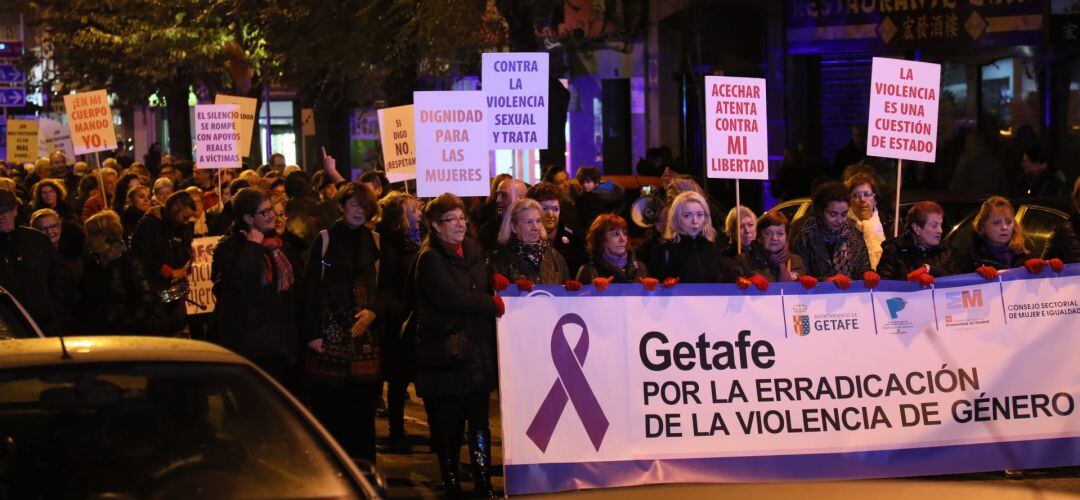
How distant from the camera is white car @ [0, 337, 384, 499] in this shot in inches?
187

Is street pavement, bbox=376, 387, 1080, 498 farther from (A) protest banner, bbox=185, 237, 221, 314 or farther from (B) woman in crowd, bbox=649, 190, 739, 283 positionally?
(A) protest banner, bbox=185, 237, 221, 314

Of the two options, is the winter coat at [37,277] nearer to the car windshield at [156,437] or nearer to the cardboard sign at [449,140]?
the cardboard sign at [449,140]

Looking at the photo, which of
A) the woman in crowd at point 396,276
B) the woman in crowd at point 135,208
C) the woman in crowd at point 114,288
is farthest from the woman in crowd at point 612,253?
the woman in crowd at point 135,208

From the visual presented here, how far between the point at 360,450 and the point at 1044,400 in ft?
12.9

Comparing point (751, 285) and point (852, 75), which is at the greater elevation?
point (852, 75)

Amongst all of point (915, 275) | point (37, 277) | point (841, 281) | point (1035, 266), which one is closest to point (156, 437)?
point (841, 281)

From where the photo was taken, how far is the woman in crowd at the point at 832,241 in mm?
10164

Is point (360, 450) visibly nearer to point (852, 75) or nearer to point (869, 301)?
point (869, 301)

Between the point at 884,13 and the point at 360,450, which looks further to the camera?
the point at 884,13

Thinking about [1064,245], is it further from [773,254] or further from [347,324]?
[347,324]

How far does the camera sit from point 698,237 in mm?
9375

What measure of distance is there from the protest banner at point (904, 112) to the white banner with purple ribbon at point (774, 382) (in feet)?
8.01

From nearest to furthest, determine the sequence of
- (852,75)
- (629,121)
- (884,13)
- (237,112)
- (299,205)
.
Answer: (299,205)
(237,112)
(884,13)
(852,75)
(629,121)

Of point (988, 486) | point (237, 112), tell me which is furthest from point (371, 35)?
point (988, 486)
